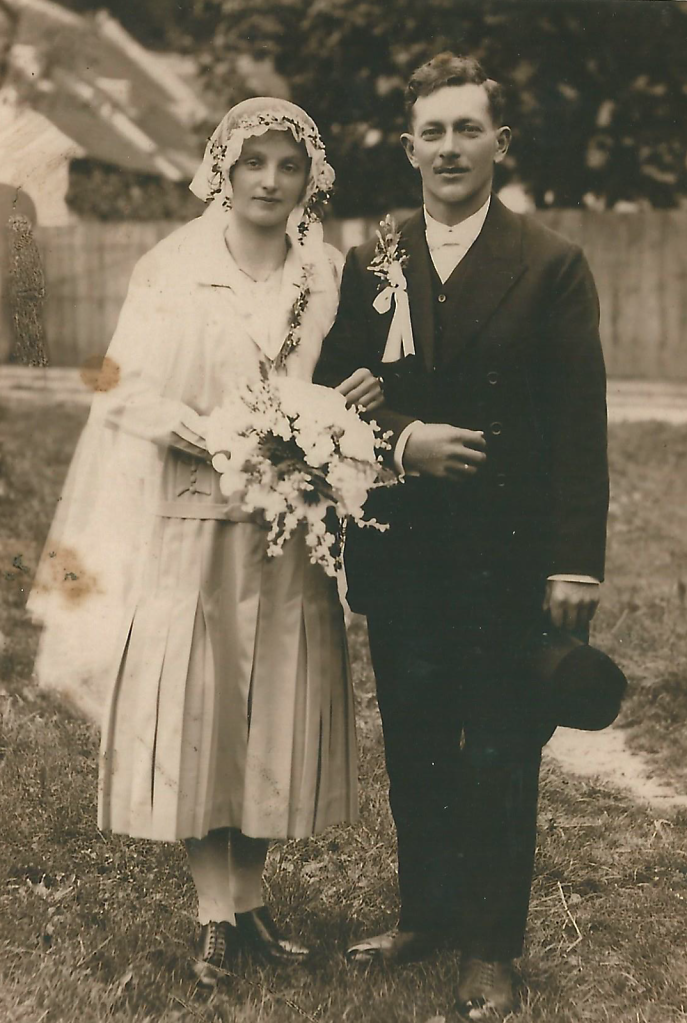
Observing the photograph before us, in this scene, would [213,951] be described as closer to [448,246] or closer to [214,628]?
[214,628]

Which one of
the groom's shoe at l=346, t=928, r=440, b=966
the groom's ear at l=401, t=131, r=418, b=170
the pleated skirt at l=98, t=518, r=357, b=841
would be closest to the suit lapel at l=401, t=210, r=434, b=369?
the groom's ear at l=401, t=131, r=418, b=170

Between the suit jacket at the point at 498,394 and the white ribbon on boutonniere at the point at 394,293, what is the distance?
0.02 metres

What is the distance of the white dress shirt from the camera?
2947 mm

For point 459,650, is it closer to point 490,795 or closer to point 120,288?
point 490,795

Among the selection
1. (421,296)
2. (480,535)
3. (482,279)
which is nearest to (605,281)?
(482,279)

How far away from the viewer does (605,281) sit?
328cm

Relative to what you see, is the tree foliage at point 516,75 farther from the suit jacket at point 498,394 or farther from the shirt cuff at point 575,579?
the shirt cuff at point 575,579

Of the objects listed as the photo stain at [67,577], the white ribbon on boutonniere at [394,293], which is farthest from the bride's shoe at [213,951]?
the white ribbon on boutonniere at [394,293]

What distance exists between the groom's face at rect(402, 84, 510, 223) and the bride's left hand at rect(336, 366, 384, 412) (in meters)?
0.50

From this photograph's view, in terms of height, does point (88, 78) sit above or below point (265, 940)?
above

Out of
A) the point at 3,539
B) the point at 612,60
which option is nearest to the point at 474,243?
the point at 612,60

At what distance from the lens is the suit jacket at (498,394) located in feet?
9.50

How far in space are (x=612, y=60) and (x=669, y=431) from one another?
4.12 ft

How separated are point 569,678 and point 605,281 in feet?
4.21
